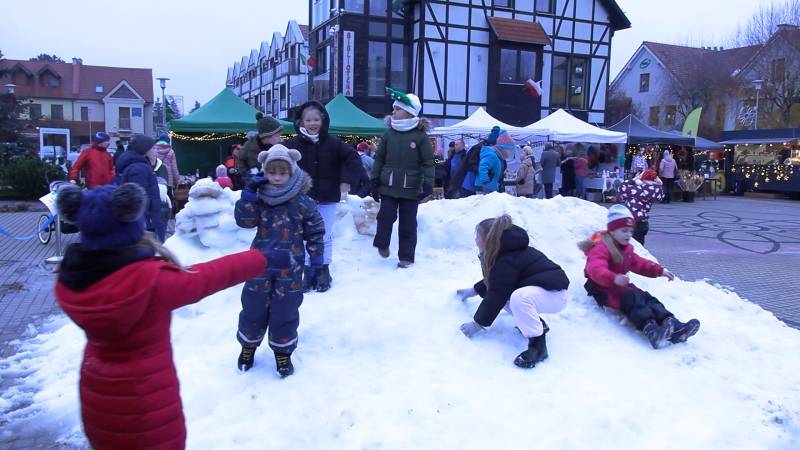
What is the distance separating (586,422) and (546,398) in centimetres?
33

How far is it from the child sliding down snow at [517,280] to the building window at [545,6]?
24.6 meters

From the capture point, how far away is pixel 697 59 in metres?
39.4

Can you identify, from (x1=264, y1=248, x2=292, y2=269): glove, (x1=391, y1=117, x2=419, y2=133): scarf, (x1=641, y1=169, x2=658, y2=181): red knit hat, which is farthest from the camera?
(x1=641, y1=169, x2=658, y2=181): red knit hat

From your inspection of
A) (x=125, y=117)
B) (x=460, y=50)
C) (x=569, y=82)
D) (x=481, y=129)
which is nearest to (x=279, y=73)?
(x=460, y=50)

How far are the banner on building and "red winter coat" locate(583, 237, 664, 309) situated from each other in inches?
816

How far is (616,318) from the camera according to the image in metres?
5.16

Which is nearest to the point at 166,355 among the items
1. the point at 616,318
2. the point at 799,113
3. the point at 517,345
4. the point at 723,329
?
the point at 517,345

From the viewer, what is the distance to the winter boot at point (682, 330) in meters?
4.71

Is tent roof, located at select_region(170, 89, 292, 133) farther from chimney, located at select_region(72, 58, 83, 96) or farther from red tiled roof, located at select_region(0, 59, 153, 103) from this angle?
chimney, located at select_region(72, 58, 83, 96)

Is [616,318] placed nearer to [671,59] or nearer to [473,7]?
[473,7]

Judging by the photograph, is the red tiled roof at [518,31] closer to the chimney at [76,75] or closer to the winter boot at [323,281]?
the winter boot at [323,281]

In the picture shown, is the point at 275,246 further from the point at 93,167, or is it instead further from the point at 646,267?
the point at 93,167

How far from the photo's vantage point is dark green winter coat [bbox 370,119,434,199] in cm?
611

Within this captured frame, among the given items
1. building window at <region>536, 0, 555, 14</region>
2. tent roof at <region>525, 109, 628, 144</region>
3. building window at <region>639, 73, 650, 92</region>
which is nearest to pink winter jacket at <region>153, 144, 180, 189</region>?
tent roof at <region>525, 109, 628, 144</region>
